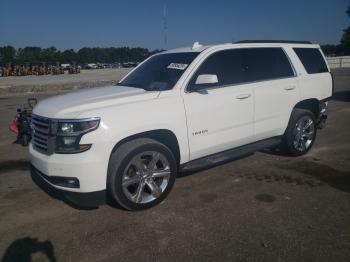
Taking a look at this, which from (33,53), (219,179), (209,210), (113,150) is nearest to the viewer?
(113,150)

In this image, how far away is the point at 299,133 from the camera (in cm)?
583

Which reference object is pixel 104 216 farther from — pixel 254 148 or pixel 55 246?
pixel 254 148

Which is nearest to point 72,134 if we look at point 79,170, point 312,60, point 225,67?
point 79,170

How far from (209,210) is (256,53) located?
105 inches

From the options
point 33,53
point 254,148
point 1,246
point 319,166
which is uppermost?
point 33,53

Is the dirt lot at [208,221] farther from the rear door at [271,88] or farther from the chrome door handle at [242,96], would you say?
the chrome door handle at [242,96]

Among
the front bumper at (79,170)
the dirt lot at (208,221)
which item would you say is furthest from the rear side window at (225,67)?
the front bumper at (79,170)

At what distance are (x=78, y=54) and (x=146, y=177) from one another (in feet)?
494

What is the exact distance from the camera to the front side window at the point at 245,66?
462 centimetres

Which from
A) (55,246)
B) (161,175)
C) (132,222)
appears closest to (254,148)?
(161,175)

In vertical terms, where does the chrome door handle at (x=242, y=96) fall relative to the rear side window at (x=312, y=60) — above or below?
below

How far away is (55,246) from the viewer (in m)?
3.32

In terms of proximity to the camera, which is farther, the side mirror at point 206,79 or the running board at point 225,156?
the running board at point 225,156

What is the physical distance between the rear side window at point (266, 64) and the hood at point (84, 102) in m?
1.77
